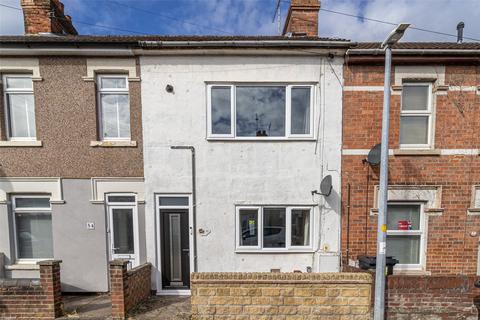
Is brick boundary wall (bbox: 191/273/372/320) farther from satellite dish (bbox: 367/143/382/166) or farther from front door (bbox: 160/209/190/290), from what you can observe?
satellite dish (bbox: 367/143/382/166)

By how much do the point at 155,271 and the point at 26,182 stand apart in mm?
3772

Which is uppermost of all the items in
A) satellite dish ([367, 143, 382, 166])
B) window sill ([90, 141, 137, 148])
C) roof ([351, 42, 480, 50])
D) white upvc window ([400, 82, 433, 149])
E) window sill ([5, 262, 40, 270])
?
roof ([351, 42, 480, 50])

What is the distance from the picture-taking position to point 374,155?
17.0 ft

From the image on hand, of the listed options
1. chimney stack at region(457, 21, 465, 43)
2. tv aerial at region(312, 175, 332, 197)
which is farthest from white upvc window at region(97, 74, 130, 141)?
chimney stack at region(457, 21, 465, 43)

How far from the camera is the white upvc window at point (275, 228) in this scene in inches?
220

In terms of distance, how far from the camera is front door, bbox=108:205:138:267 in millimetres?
5676

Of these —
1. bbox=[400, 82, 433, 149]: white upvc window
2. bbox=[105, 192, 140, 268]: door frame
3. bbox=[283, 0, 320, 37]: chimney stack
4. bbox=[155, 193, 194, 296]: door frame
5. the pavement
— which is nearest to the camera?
the pavement

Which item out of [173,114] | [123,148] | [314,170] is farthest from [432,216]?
[123,148]

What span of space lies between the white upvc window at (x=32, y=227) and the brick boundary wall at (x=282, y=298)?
434 centimetres

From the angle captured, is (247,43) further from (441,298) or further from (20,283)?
(20,283)

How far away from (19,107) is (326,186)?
763cm

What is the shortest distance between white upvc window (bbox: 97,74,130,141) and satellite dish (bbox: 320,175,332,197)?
15.8 feet

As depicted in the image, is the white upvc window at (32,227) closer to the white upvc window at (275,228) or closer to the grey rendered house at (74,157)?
the grey rendered house at (74,157)

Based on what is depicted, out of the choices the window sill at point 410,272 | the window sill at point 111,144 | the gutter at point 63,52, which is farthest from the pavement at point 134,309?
the gutter at point 63,52
